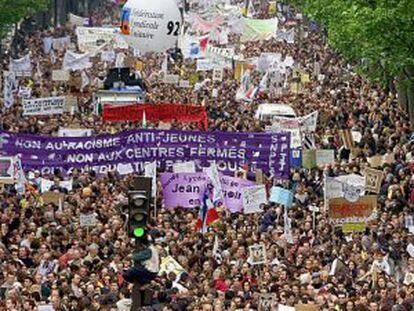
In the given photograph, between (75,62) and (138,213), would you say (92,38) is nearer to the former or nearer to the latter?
(75,62)

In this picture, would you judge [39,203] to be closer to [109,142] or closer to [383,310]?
[109,142]

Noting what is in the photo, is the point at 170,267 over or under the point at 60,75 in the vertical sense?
over

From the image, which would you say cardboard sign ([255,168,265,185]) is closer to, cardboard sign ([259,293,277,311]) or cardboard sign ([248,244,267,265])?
cardboard sign ([248,244,267,265])

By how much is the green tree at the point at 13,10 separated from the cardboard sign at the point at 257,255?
125 feet

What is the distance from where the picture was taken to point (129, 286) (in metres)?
24.8

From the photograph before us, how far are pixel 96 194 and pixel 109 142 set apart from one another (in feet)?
3.18

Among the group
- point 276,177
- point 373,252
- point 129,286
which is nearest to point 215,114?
point 276,177

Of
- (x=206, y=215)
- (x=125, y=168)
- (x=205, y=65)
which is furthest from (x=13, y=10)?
(x=206, y=215)

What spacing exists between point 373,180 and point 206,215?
4.08 meters

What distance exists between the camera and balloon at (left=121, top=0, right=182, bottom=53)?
139ft

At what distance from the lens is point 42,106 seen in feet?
144

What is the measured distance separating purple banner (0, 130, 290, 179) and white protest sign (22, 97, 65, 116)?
943 centimetres

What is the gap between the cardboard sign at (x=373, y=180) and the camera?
33188 millimetres

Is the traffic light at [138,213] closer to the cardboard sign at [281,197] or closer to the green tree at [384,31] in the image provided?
the cardboard sign at [281,197]
